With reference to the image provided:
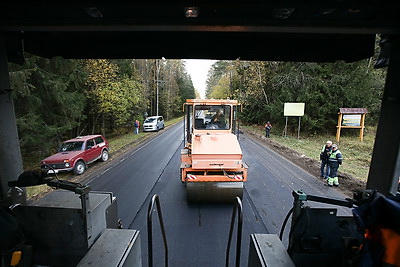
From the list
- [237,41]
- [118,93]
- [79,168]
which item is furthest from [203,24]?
[118,93]

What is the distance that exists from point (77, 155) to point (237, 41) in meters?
8.56

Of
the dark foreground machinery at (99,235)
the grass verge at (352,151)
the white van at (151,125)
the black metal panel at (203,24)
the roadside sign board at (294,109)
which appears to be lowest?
the grass verge at (352,151)

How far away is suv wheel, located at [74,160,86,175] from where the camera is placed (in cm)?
919

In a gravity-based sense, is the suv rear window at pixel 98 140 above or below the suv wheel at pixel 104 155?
above

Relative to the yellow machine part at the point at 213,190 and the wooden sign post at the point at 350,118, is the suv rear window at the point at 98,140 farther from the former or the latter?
the wooden sign post at the point at 350,118

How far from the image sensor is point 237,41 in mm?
4062

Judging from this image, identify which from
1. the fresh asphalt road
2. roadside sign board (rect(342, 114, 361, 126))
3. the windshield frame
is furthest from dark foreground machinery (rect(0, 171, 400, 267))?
roadside sign board (rect(342, 114, 361, 126))

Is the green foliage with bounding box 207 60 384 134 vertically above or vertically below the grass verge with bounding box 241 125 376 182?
above

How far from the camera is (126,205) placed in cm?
634

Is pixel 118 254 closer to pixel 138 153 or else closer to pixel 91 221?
pixel 91 221

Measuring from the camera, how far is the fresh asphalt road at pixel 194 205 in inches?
174

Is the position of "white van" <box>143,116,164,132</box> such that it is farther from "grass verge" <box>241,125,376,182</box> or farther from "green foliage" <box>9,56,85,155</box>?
"grass verge" <box>241,125,376,182</box>

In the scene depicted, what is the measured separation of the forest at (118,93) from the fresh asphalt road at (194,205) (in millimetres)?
4974

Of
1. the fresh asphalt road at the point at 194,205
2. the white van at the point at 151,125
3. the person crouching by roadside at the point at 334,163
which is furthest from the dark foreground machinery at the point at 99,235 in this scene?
the white van at the point at 151,125
